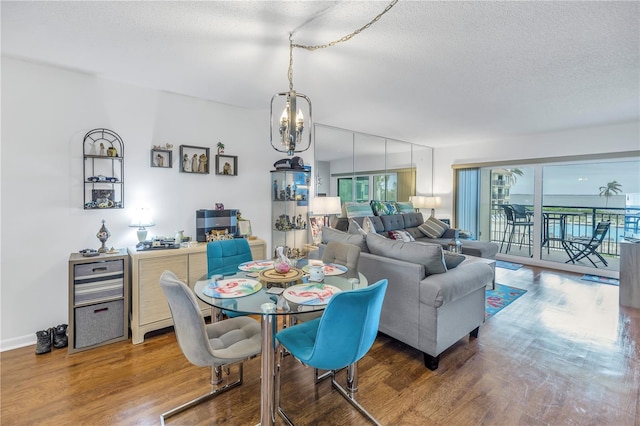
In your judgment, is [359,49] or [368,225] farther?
[368,225]

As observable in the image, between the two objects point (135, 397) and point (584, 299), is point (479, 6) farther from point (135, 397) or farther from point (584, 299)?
point (584, 299)

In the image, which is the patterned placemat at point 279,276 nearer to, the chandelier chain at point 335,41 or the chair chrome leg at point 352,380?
the chair chrome leg at point 352,380

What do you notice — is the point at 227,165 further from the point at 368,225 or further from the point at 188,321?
the point at 188,321

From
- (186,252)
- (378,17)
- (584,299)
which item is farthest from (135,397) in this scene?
(584,299)

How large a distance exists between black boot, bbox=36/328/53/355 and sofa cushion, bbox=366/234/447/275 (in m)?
2.96

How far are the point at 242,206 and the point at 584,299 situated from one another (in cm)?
456

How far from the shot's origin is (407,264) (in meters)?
2.38

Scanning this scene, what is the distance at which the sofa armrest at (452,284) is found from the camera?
2.18 m

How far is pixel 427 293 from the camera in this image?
2.22m

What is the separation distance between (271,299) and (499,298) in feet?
11.2

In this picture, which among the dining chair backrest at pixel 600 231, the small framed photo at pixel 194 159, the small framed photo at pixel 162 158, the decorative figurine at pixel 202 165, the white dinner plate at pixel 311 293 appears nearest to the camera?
the white dinner plate at pixel 311 293

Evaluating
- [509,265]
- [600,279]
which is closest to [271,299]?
[509,265]

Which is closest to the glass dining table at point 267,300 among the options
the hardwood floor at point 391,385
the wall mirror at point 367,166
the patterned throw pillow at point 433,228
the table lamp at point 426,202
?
the hardwood floor at point 391,385

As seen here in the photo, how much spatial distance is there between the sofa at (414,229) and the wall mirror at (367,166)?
0.64m
